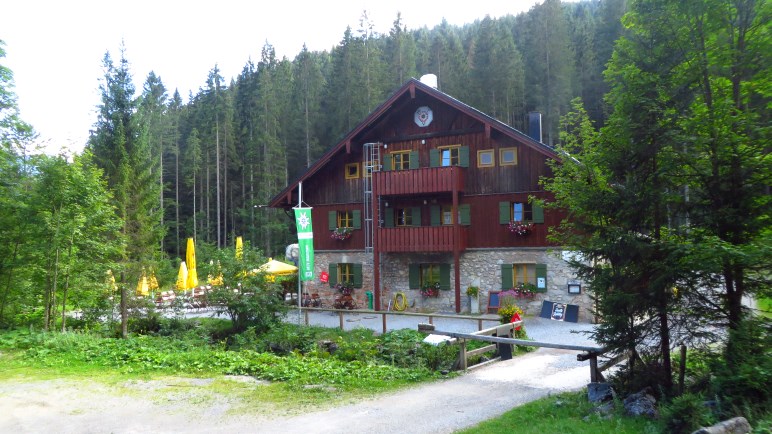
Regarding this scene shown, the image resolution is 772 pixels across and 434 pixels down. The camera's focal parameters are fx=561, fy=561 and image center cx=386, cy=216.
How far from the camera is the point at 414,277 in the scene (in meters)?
23.1

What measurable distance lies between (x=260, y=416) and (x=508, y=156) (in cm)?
1574

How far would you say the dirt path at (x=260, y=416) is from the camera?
7.50 m

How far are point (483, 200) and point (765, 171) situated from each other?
14741mm

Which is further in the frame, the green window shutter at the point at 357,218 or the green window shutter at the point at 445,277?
the green window shutter at the point at 357,218

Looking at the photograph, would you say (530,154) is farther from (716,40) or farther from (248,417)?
(248,417)

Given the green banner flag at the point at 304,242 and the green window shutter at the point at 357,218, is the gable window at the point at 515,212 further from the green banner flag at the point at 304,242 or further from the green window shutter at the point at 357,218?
the green banner flag at the point at 304,242

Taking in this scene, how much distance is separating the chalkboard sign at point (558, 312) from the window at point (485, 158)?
5.80 meters

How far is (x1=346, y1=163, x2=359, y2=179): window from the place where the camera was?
80.6ft

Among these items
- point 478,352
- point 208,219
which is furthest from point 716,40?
point 208,219

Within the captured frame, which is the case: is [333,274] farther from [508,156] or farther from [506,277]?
[508,156]

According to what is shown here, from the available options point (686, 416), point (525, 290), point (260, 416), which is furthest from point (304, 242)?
point (686, 416)

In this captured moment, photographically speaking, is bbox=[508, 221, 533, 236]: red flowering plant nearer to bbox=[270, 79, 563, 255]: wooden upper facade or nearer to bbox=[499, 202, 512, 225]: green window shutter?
bbox=[270, 79, 563, 255]: wooden upper facade

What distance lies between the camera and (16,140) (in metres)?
18.1

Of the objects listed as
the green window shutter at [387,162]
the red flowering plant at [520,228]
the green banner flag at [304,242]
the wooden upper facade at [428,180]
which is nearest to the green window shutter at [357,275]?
the wooden upper facade at [428,180]
